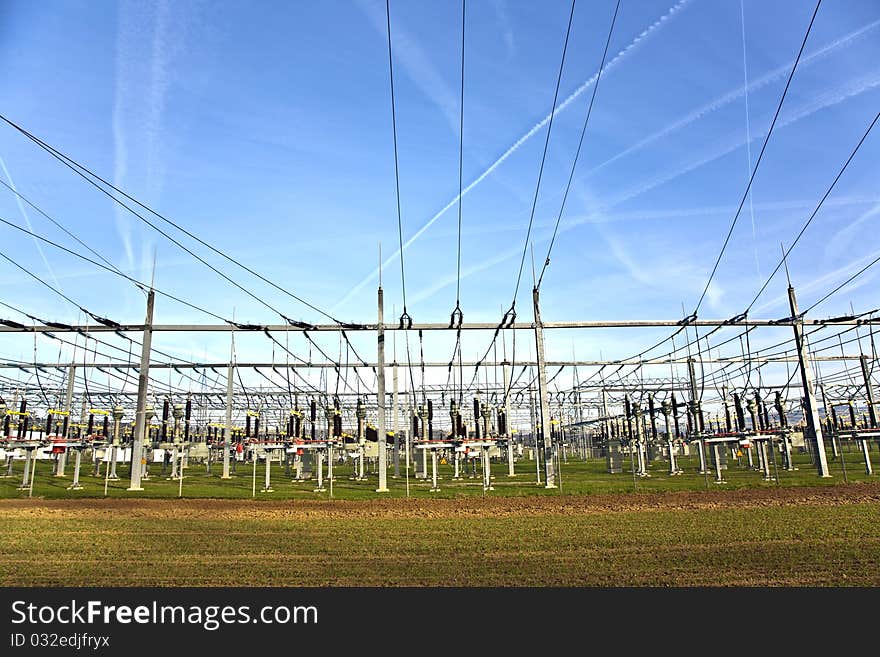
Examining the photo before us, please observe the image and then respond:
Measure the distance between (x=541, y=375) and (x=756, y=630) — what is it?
39.3ft

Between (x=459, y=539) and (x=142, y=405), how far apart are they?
11.5 metres

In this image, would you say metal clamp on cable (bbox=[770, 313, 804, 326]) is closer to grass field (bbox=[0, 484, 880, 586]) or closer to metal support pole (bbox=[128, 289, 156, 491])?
grass field (bbox=[0, 484, 880, 586])

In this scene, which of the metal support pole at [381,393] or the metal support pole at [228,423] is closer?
the metal support pole at [381,393]

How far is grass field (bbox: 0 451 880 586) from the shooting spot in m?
5.08

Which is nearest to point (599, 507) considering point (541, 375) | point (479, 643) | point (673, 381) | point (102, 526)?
point (541, 375)

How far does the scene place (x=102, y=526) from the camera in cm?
862

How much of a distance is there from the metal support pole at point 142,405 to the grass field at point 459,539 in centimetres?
166

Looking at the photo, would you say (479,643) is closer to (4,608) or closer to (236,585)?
(236,585)

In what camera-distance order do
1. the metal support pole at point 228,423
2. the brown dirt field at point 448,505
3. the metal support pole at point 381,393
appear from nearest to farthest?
1. the brown dirt field at point 448,505
2. the metal support pole at point 381,393
3. the metal support pole at point 228,423

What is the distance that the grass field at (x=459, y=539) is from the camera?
16.7 ft

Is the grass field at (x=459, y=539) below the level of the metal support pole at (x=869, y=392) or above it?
below

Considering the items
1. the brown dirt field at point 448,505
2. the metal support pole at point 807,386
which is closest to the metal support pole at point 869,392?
the metal support pole at point 807,386

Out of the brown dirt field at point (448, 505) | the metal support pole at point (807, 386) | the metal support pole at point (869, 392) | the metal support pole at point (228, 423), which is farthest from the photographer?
the metal support pole at point (228, 423)

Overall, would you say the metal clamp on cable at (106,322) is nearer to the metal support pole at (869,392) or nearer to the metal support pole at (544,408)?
the metal support pole at (544,408)
